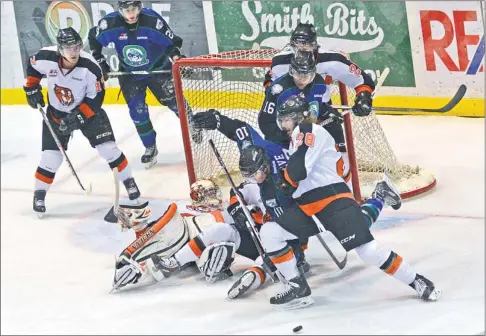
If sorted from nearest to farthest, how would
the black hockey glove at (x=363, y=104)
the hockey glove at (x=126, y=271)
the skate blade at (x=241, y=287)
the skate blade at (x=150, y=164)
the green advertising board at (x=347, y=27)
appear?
the skate blade at (x=241, y=287), the hockey glove at (x=126, y=271), the black hockey glove at (x=363, y=104), the skate blade at (x=150, y=164), the green advertising board at (x=347, y=27)

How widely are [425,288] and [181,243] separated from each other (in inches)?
41.6

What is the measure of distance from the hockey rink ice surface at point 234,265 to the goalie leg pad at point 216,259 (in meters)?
0.07

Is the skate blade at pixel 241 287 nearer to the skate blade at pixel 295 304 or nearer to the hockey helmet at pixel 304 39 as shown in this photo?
the skate blade at pixel 295 304

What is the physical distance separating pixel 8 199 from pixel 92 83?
98 cm

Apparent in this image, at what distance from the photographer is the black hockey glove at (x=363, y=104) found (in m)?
5.11

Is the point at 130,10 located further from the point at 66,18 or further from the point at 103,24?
the point at 66,18

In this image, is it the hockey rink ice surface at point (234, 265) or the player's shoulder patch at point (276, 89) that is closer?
the hockey rink ice surface at point (234, 265)

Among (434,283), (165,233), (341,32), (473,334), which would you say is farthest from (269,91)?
(341,32)

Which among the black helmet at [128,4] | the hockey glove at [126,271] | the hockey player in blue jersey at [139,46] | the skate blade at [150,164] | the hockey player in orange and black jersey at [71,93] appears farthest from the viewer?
the skate blade at [150,164]

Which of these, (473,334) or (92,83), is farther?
Answer: (92,83)

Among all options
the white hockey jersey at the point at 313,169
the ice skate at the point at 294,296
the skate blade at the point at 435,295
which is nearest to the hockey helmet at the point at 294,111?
the white hockey jersey at the point at 313,169

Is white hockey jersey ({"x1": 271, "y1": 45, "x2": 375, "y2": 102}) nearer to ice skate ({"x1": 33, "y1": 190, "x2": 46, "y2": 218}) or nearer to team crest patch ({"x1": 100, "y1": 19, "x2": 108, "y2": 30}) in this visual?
team crest patch ({"x1": 100, "y1": 19, "x2": 108, "y2": 30})

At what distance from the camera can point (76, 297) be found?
493 cm

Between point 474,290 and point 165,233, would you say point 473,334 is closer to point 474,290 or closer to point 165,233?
point 474,290
